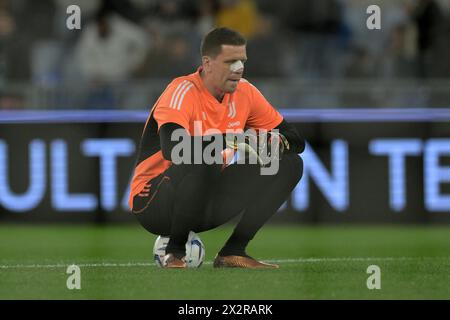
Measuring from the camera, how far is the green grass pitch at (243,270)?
321 inches

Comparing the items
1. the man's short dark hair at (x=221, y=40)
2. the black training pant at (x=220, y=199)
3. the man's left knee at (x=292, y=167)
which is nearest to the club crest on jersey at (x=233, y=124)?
the black training pant at (x=220, y=199)

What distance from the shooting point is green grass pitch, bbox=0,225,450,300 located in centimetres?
816

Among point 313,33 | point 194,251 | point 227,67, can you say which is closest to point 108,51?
point 313,33

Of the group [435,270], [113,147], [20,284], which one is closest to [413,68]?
[113,147]

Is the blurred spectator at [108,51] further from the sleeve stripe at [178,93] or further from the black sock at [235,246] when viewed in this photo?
the black sock at [235,246]

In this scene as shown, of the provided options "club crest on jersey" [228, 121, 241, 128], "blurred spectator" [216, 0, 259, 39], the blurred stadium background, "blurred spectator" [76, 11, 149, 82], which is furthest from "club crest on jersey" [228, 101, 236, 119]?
"blurred spectator" [216, 0, 259, 39]

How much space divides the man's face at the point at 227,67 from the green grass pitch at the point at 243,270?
128 cm

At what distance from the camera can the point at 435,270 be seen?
9445 mm

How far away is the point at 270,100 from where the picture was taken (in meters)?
14.3

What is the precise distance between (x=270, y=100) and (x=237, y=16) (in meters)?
1.93

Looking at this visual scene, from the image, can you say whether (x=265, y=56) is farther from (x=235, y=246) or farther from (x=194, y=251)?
(x=194, y=251)

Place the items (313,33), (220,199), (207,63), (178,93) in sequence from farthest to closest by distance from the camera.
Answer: (313,33), (220,199), (207,63), (178,93)

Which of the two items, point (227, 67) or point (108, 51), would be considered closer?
point (227, 67)

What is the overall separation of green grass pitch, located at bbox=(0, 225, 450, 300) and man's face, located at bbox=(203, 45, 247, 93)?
1.28 m
